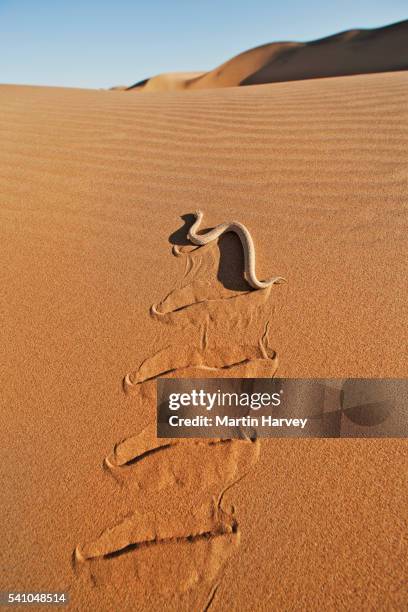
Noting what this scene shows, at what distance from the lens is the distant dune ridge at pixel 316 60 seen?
14055 millimetres

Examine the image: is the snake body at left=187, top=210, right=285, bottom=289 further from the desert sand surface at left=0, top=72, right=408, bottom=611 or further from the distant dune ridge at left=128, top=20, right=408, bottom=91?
the distant dune ridge at left=128, top=20, right=408, bottom=91

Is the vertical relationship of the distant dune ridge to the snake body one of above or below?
above

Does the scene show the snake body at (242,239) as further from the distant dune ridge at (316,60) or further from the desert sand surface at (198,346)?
the distant dune ridge at (316,60)

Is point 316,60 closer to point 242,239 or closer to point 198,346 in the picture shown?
point 242,239

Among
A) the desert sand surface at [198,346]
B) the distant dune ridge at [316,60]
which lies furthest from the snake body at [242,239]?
the distant dune ridge at [316,60]

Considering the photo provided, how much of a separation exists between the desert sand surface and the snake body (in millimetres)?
58

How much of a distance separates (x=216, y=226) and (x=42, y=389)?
1642mm

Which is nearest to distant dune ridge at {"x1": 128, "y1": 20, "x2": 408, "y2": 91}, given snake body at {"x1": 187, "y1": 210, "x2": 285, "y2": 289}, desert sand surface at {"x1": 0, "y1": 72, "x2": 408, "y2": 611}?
desert sand surface at {"x1": 0, "y1": 72, "x2": 408, "y2": 611}

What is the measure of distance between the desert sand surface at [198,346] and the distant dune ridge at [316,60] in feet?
38.1

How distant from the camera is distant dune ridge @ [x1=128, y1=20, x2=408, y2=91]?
14.1 meters

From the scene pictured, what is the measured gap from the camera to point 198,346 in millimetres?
2357

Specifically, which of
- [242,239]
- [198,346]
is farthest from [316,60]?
[198,346]

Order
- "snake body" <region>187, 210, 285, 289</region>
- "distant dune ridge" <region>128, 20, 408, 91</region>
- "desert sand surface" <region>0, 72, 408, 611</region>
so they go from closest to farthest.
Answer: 1. "desert sand surface" <region>0, 72, 408, 611</region>
2. "snake body" <region>187, 210, 285, 289</region>
3. "distant dune ridge" <region>128, 20, 408, 91</region>

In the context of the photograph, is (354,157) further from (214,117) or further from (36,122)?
(36,122)
